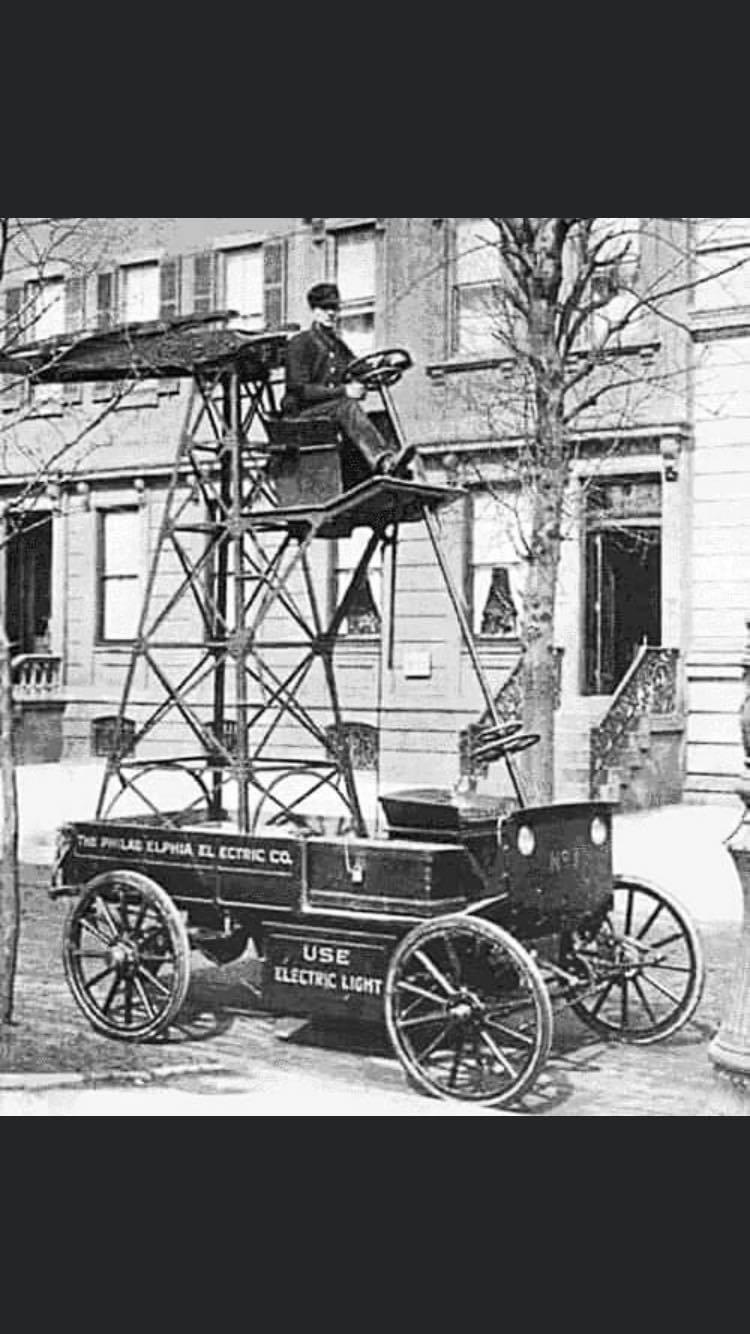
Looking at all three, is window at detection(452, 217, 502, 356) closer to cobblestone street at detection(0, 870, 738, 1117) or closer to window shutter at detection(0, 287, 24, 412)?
window shutter at detection(0, 287, 24, 412)

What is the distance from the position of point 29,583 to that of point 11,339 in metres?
0.83

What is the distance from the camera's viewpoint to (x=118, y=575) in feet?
19.5

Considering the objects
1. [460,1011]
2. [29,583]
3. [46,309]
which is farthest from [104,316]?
[460,1011]

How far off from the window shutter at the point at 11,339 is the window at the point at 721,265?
7.46ft

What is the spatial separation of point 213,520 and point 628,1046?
7.32 feet

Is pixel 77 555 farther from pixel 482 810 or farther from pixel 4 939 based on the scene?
pixel 482 810

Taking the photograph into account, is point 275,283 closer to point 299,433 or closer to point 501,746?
point 299,433

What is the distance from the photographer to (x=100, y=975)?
5.60 metres

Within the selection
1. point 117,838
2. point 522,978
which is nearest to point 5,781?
point 117,838

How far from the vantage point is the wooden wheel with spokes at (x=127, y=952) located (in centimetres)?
554

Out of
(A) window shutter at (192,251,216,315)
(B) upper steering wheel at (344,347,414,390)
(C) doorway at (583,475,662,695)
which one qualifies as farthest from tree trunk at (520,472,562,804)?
(A) window shutter at (192,251,216,315)

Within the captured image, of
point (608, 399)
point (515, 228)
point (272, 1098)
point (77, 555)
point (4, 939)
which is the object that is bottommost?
point (272, 1098)

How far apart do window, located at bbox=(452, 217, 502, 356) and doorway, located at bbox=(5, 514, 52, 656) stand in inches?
61.8

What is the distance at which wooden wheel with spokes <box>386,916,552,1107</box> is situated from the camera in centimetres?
490
